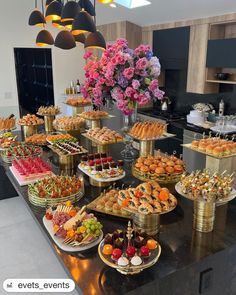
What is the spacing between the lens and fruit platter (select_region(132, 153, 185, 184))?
2.14 meters

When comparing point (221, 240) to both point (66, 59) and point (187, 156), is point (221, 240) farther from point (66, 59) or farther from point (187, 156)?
point (66, 59)

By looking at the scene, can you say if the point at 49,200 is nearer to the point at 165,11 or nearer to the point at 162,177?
the point at 162,177

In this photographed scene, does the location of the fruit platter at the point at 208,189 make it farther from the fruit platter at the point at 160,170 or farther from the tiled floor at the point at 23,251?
the tiled floor at the point at 23,251

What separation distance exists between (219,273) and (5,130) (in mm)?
3102

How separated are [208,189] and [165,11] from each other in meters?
3.78

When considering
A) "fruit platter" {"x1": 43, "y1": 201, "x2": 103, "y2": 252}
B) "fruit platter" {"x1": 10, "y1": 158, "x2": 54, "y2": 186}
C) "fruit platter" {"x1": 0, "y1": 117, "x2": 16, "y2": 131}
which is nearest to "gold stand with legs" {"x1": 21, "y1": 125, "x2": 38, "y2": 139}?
"fruit platter" {"x1": 0, "y1": 117, "x2": 16, "y2": 131}

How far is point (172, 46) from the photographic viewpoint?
5.02 metres

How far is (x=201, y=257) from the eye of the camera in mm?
1476

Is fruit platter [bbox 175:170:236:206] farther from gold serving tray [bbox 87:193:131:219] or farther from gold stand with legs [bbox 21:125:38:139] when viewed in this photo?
gold stand with legs [bbox 21:125:38:139]

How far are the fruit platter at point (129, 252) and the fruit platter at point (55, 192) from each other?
2.20 feet

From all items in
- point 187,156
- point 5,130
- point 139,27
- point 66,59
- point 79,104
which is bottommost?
point 187,156

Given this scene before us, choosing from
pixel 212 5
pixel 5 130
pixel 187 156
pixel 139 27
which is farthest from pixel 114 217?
pixel 139 27

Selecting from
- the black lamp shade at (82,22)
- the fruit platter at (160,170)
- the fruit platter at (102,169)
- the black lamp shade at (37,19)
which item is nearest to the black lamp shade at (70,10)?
the black lamp shade at (82,22)

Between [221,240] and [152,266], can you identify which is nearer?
[152,266]
